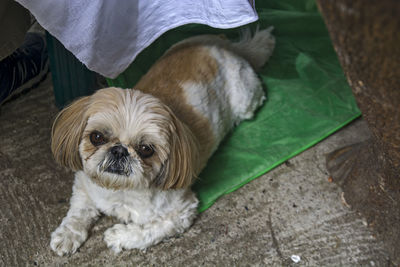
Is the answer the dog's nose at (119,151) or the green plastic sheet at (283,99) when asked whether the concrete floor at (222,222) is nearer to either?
the green plastic sheet at (283,99)

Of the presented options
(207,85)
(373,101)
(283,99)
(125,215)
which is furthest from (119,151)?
(283,99)

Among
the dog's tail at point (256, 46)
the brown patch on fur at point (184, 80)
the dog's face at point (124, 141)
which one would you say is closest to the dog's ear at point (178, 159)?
the dog's face at point (124, 141)

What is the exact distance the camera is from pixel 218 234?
2357mm

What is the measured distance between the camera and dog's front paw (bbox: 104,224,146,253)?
2.17 metres

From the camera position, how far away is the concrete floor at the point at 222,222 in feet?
7.23

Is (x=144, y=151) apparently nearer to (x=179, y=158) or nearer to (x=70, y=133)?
(x=179, y=158)

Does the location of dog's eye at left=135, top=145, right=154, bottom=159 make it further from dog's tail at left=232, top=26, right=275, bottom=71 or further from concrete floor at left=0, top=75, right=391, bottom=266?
dog's tail at left=232, top=26, right=275, bottom=71

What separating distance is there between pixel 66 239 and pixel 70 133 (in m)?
0.58

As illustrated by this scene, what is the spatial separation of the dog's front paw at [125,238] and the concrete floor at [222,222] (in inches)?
1.9

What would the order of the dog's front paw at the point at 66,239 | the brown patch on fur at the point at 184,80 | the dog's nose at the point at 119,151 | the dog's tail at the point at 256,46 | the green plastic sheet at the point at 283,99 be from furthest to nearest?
the dog's tail at the point at 256,46
the green plastic sheet at the point at 283,99
the brown patch on fur at the point at 184,80
the dog's front paw at the point at 66,239
the dog's nose at the point at 119,151

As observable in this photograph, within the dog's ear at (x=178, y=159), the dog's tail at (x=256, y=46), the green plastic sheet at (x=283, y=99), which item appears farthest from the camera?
the dog's tail at (x=256, y=46)

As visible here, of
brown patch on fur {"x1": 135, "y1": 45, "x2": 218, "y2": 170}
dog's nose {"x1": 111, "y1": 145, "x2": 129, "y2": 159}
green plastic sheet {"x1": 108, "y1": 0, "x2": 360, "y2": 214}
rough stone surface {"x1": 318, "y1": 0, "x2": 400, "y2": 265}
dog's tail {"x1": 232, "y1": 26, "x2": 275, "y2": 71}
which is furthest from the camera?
dog's tail {"x1": 232, "y1": 26, "x2": 275, "y2": 71}

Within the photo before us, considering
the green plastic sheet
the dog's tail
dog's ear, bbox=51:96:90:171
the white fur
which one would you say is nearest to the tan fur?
the white fur

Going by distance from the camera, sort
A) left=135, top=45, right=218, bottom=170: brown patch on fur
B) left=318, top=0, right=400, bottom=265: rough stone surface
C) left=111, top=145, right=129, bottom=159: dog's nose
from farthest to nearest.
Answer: left=135, top=45, right=218, bottom=170: brown patch on fur, left=111, top=145, right=129, bottom=159: dog's nose, left=318, top=0, right=400, bottom=265: rough stone surface
